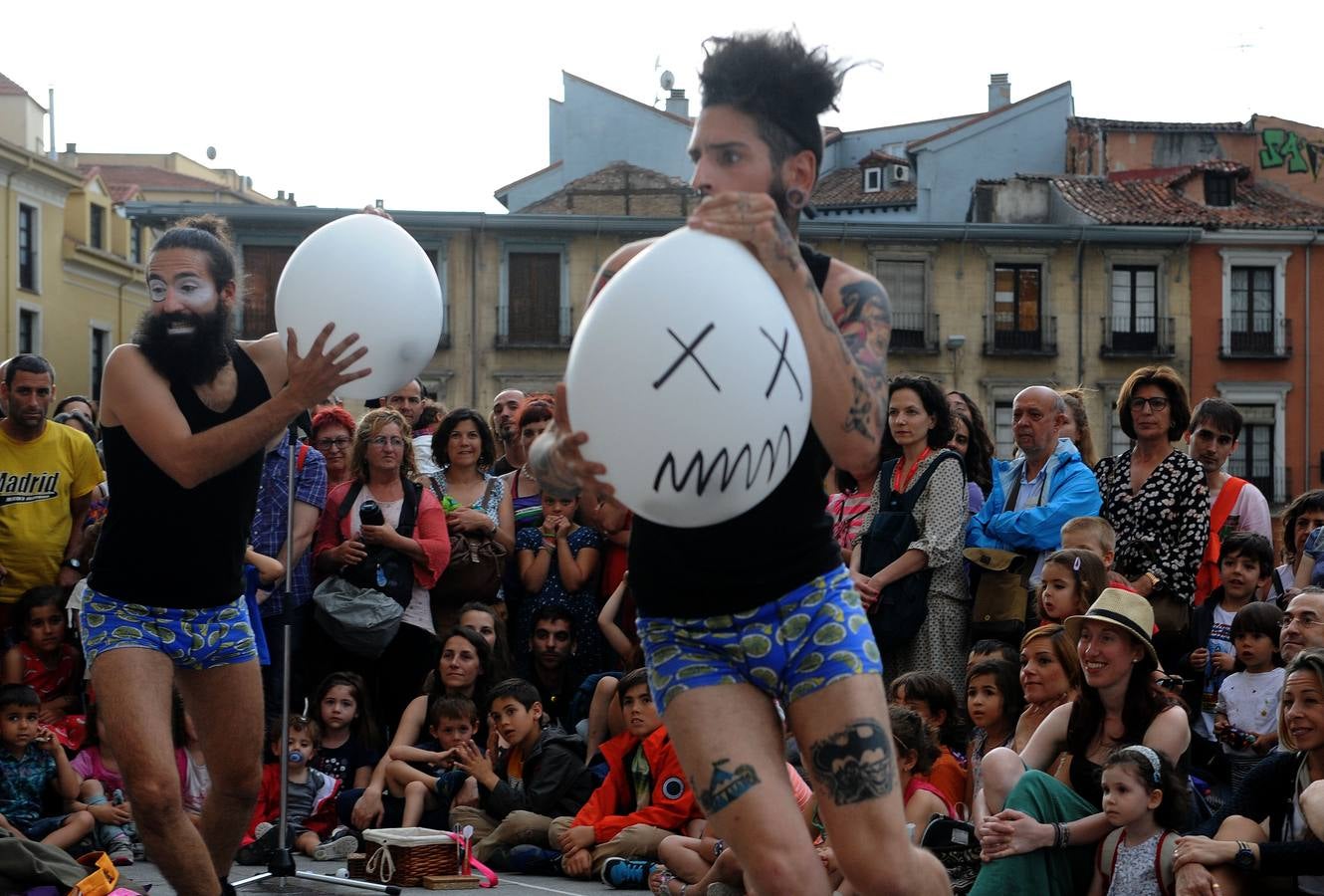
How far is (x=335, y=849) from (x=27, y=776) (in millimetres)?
1626

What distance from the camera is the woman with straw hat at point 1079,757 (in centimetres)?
622

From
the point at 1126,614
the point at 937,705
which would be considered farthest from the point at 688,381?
the point at 937,705

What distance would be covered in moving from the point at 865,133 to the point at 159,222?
21.2m

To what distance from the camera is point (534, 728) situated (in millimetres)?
8875

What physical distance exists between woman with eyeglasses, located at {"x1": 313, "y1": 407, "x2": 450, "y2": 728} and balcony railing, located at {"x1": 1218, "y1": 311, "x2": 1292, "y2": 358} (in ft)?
110

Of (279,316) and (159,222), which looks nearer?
(279,316)

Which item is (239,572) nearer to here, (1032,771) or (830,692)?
(830,692)

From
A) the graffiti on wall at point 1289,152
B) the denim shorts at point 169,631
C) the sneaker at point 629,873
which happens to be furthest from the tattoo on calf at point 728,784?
the graffiti on wall at point 1289,152

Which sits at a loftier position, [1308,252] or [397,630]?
[1308,252]

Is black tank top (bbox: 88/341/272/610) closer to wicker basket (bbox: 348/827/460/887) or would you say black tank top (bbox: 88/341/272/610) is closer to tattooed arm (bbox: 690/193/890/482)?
tattooed arm (bbox: 690/193/890/482)

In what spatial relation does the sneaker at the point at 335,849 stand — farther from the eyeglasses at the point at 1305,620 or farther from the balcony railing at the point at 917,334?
the balcony railing at the point at 917,334

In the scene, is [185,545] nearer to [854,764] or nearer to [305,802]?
[854,764]

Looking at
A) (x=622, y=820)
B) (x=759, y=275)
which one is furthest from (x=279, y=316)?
(x=759, y=275)

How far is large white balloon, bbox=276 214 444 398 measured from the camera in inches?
252
